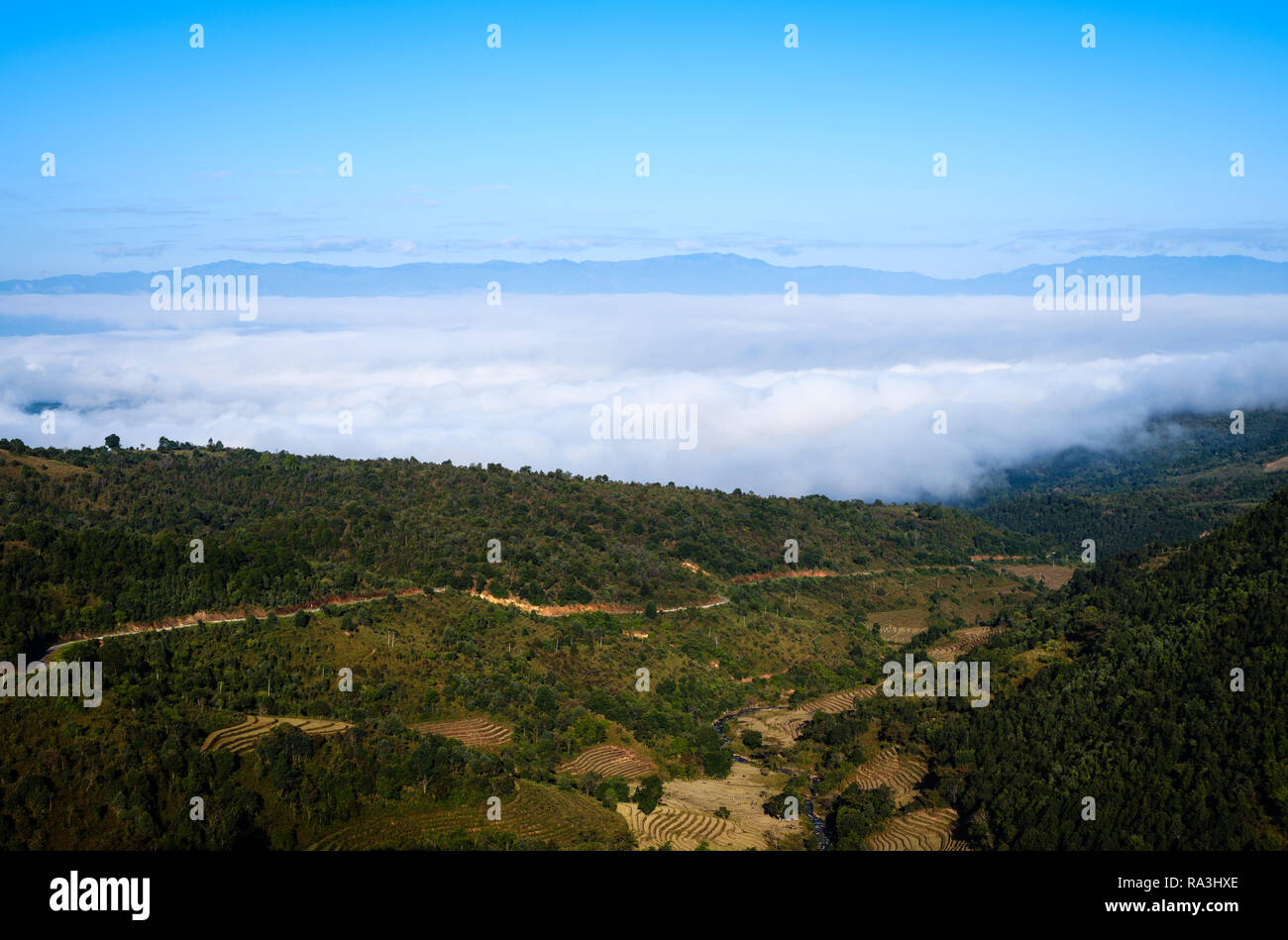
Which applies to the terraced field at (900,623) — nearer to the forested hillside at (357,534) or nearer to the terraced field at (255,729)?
the forested hillside at (357,534)

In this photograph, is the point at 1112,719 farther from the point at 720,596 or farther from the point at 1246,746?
the point at 720,596

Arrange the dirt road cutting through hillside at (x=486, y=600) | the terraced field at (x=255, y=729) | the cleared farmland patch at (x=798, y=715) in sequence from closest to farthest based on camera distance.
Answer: the terraced field at (x=255, y=729) → the dirt road cutting through hillside at (x=486, y=600) → the cleared farmland patch at (x=798, y=715)

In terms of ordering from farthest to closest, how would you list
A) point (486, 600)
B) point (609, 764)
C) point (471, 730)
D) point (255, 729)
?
1. point (486, 600)
2. point (609, 764)
3. point (471, 730)
4. point (255, 729)

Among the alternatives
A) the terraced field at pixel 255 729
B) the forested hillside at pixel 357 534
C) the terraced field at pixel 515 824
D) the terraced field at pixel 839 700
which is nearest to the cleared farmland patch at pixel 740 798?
the terraced field at pixel 515 824

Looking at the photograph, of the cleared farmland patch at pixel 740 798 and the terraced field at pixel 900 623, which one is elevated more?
the terraced field at pixel 900 623

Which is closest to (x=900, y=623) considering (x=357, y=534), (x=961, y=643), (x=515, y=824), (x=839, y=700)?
(x=961, y=643)

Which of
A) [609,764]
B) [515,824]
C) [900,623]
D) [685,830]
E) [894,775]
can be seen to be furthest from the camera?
[900,623]

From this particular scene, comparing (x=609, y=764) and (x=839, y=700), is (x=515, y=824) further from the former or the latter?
(x=839, y=700)

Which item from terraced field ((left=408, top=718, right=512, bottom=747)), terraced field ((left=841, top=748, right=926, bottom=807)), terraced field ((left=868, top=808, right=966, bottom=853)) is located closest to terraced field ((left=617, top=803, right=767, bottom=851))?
terraced field ((left=868, top=808, right=966, bottom=853))
